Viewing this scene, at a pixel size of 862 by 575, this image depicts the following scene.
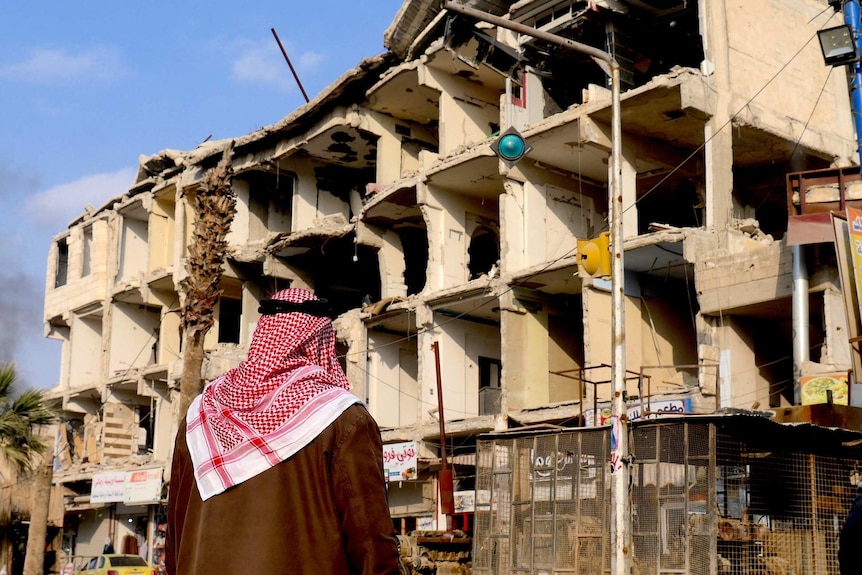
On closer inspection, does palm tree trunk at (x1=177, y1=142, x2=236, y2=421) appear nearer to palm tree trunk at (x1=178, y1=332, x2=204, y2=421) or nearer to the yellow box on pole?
palm tree trunk at (x1=178, y1=332, x2=204, y2=421)

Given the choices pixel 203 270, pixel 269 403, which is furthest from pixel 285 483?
pixel 203 270

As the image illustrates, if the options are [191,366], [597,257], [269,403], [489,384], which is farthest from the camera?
[489,384]

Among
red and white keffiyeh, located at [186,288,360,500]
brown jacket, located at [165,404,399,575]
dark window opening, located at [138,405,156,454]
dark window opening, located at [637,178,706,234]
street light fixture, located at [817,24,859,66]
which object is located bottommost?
brown jacket, located at [165,404,399,575]

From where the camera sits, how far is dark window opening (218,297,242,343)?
4453cm

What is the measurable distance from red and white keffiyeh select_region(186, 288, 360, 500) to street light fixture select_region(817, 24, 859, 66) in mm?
16540

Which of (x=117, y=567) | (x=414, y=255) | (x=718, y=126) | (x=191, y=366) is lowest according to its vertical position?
(x=117, y=567)

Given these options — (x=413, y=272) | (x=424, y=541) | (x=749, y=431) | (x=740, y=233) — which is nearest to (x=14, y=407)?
(x=424, y=541)

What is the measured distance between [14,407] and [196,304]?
7.07 meters

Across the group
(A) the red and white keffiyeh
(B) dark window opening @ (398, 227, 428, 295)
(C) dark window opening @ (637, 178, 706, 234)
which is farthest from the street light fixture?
(B) dark window opening @ (398, 227, 428, 295)

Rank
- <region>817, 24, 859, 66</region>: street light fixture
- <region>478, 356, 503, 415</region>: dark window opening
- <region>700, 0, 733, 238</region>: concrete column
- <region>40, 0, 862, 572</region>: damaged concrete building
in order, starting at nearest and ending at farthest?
<region>817, 24, 859, 66</region>: street light fixture
<region>40, 0, 862, 572</region>: damaged concrete building
<region>700, 0, 733, 238</region>: concrete column
<region>478, 356, 503, 415</region>: dark window opening

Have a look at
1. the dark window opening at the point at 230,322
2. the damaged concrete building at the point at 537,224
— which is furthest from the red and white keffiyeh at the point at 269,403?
the dark window opening at the point at 230,322

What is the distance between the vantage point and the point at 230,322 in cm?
4497

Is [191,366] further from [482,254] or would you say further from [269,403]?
[269,403]

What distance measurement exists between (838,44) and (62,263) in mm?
39386
